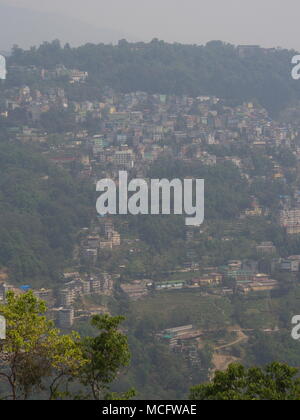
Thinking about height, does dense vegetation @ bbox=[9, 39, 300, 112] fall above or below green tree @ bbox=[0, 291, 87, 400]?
above

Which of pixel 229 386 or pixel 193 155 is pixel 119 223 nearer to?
pixel 193 155

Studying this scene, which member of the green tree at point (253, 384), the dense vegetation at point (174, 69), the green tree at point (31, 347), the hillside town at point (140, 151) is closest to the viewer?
the green tree at point (31, 347)

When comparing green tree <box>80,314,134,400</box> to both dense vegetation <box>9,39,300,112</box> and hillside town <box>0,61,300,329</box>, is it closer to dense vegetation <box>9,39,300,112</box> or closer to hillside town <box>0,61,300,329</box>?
hillside town <box>0,61,300,329</box>

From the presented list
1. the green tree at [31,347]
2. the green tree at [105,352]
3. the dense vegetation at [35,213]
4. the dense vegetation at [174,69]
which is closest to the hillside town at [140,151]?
the dense vegetation at [35,213]

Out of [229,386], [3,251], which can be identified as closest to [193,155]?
[3,251]

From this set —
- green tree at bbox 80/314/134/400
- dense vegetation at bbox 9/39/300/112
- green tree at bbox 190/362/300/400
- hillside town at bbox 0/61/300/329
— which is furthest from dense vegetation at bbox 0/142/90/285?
green tree at bbox 190/362/300/400

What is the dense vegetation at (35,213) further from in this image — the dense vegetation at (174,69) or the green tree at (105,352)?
the green tree at (105,352)
